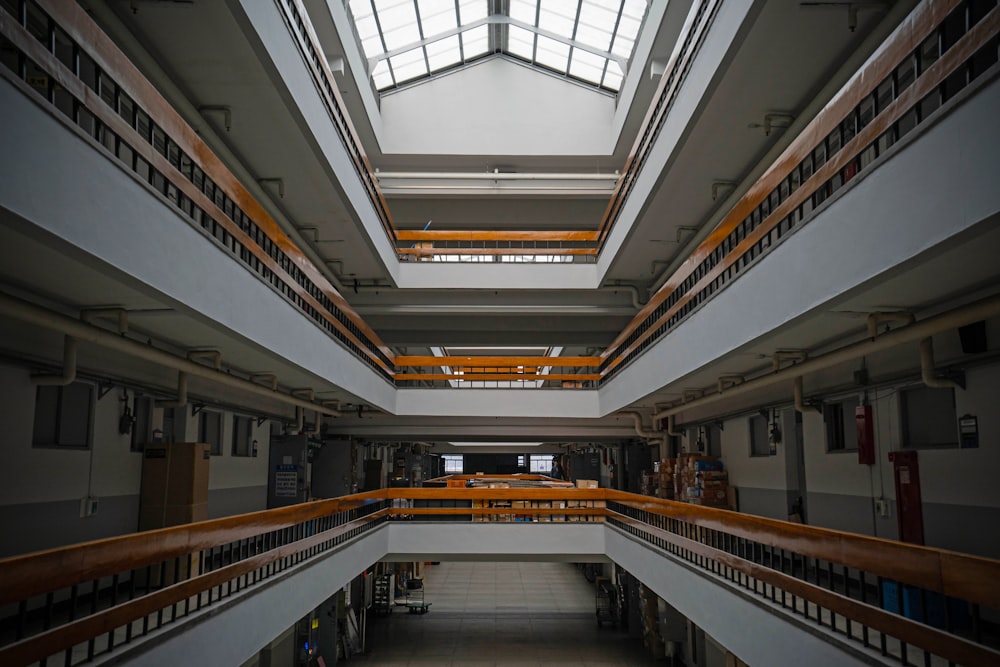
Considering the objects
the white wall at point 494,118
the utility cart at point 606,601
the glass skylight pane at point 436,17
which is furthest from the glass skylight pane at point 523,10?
the utility cart at point 606,601

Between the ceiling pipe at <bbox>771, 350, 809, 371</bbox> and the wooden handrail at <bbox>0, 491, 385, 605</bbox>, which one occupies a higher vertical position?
the ceiling pipe at <bbox>771, 350, 809, 371</bbox>

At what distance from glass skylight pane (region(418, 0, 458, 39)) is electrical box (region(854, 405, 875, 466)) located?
496 inches

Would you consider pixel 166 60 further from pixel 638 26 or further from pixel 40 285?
pixel 638 26

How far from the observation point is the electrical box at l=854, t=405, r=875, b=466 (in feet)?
31.5

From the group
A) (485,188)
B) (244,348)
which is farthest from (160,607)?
(485,188)

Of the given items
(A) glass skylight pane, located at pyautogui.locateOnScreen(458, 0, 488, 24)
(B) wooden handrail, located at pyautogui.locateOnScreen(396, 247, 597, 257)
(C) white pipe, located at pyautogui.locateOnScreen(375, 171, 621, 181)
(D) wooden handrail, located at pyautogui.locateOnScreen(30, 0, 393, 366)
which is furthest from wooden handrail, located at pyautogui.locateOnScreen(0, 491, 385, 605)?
(A) glass skylight pane, located at pyautogui.locateOnScreen(458, 0, 488, 24)

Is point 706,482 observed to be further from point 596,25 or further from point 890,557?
point 596,25

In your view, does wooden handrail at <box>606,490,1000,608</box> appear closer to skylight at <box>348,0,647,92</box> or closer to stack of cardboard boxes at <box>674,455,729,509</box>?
stack of cardboard boxes at <box>674,455,729,509</box>

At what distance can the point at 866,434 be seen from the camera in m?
9.66

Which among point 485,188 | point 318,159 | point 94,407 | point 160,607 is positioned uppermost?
point 485,188

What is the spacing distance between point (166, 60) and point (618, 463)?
66.1ft

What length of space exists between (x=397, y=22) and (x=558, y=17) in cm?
373

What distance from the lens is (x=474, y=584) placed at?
30.4 meters

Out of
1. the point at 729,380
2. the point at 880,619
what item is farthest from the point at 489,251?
the point at 880,619
